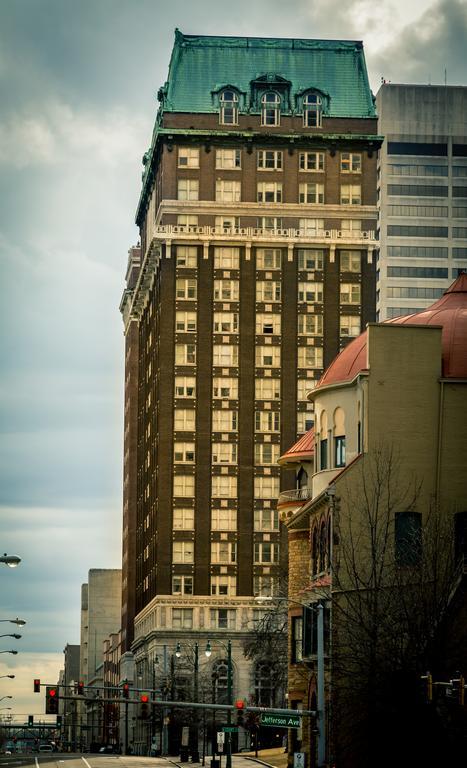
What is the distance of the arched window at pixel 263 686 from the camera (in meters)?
152

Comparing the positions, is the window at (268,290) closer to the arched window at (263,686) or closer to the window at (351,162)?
the window at (351,162)

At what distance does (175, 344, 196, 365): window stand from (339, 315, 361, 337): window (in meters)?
14.9

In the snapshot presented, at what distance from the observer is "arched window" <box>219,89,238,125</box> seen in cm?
16200

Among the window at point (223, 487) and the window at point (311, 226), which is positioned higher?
the window at point (311, 226)

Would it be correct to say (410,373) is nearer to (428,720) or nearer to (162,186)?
(428,720)

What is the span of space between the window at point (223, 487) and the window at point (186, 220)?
25315mm

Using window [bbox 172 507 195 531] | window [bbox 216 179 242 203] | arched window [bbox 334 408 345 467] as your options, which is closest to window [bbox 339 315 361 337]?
window [bbox 216 179 242 203]

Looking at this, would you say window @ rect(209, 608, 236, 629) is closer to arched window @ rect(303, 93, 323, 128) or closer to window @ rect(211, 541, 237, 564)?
window @ rect(211, 541, 237, 564)

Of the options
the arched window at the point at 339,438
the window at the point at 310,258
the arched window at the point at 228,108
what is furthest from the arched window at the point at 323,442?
the arched window at the point at 228,108

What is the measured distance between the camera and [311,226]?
527ft

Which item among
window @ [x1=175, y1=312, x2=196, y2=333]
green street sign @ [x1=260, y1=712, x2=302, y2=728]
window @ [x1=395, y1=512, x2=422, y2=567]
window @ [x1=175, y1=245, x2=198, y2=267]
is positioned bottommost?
green street sign @ [x1=260, y1=712, x2=302, y2=728]

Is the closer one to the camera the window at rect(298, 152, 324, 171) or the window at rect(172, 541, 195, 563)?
the window at rect(172, 541, 195, 563)

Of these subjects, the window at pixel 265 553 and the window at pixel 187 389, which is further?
the window at pixel 187 389

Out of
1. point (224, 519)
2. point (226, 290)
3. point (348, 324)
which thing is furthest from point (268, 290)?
point (224, 519)
